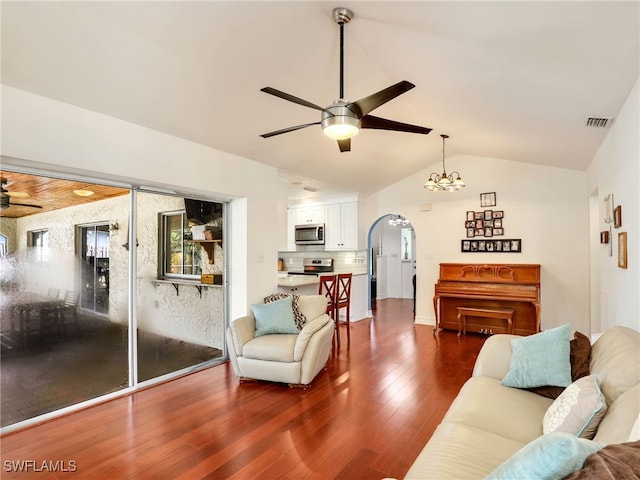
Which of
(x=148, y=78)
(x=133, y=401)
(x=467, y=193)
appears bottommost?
(x=133, y=401)

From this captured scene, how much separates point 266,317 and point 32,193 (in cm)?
233

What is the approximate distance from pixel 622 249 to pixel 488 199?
3.05m

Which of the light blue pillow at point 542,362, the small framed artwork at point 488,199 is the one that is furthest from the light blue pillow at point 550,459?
the small framed artwork at point 488,199

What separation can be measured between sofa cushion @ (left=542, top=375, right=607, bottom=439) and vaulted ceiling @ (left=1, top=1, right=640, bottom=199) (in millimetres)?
1788

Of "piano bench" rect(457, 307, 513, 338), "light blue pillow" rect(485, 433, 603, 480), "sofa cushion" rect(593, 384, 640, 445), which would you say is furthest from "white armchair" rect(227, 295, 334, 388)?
"piano bench" rect(457, 307, 513, 338)

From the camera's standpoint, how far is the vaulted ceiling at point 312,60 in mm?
1875

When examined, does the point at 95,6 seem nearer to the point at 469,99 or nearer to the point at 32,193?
the point at 32,193

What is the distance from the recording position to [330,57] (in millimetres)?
2609

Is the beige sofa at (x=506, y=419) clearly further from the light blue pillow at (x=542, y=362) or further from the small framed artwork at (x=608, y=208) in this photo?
the small framed artwork at (x=608, y=208)

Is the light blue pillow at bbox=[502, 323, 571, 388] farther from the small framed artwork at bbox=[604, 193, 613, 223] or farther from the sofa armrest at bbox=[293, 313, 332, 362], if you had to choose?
the sofa armrest at bbox=[293, 313, 332, 362]

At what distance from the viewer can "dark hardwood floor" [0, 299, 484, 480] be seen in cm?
208

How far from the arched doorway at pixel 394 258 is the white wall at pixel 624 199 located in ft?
18.4

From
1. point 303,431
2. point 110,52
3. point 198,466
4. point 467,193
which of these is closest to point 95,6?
point 110,52

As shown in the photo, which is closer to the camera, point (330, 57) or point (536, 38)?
point (536, 38)
